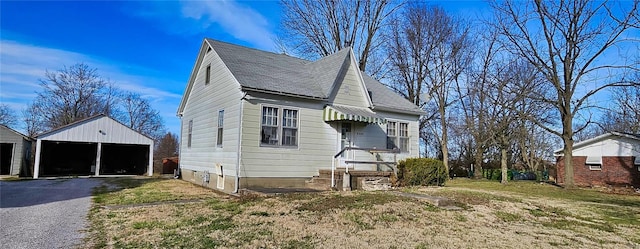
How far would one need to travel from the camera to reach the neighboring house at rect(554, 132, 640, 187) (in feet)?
68.1

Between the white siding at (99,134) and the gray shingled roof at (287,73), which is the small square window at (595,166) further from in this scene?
the white siding at (99,134)

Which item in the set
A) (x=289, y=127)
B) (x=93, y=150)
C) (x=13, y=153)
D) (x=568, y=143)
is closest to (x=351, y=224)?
(x=289, y=127)

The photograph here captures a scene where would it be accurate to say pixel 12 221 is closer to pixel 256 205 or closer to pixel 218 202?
pixel 218 202

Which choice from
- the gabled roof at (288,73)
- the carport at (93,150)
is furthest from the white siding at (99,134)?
the gabled roof at (288,73)

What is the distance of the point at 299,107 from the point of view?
13.5 meters

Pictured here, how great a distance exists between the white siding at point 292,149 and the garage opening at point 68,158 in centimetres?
1884

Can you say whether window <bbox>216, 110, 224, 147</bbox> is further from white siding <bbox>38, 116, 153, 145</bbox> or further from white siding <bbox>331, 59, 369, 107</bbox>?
white siding <bbox>38, 116, 153, 145</bbox>

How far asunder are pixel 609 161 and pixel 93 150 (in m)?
34.3

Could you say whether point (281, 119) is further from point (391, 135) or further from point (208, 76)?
point (391, 135)

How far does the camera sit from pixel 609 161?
21.9 meters

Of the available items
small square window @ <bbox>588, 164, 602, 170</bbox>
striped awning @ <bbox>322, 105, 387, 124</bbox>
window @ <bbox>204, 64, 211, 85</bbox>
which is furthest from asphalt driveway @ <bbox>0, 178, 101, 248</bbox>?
small square window @ <bbox>588, 164, 602, 170</bbox>

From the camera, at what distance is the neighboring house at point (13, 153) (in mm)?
25312

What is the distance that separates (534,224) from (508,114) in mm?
16033

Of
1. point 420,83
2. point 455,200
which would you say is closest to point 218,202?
point 455,200
